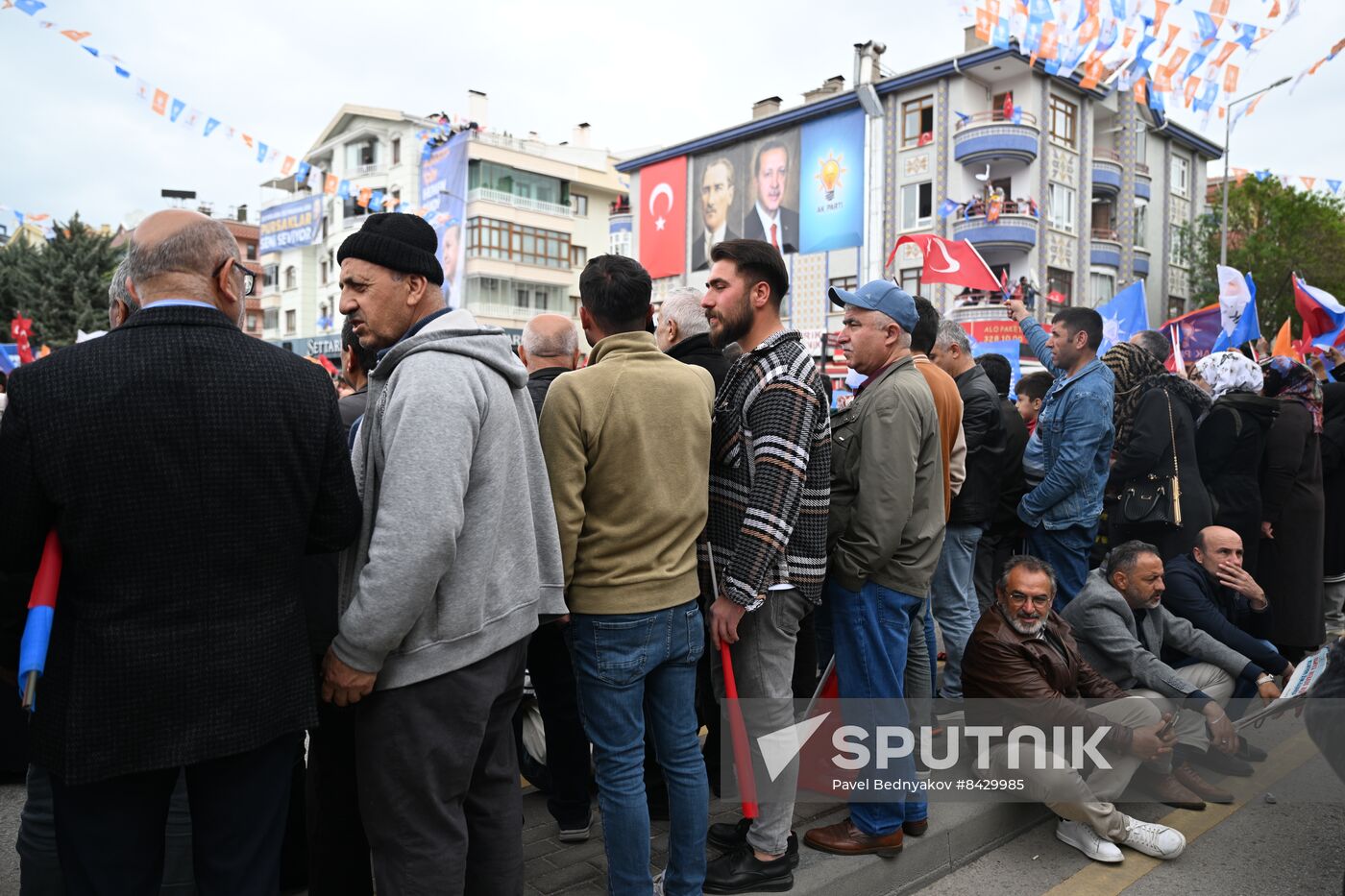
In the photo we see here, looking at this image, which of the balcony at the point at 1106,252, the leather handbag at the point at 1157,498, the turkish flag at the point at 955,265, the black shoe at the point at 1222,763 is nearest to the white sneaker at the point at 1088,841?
the black shoe at the point at 1222,763

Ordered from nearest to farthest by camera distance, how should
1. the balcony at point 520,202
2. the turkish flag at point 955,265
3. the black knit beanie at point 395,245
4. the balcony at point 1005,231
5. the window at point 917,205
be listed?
the black knit beanie at point 395,245 → the turkish flag at point 955,265 → the balcony at point 1005,231 → the window at point 917,205 → the balcony at point 520,202

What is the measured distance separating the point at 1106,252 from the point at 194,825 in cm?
3623

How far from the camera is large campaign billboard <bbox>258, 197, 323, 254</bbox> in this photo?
47562 millimetres

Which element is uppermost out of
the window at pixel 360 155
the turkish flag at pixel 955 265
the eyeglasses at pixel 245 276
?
the window at pixel 360 155

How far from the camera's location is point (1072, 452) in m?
5.16

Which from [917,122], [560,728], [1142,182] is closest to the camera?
[560,728]

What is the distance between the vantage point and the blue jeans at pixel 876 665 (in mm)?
3477

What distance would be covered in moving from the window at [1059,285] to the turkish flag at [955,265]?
77.9 feet

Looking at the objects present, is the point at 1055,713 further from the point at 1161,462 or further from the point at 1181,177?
the point at 1181,177

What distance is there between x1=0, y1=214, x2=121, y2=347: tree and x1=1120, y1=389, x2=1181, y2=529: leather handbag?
33.3 meters

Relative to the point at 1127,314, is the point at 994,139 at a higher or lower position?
higher

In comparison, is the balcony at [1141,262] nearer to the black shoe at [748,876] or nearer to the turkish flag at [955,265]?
the turkish flag at [955,265]

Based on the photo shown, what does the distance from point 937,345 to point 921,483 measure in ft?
6.66

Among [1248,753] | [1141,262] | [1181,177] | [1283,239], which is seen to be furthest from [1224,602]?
[1181,177]
